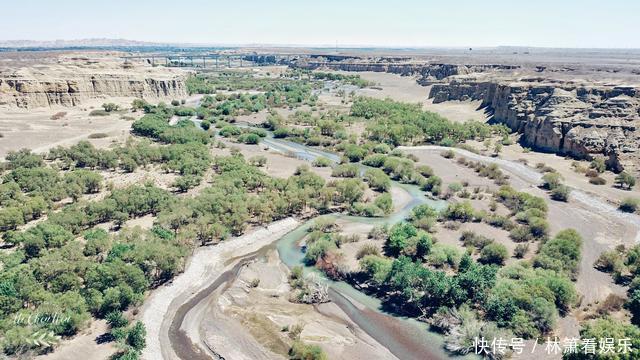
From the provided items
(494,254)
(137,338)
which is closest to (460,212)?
(494,254)

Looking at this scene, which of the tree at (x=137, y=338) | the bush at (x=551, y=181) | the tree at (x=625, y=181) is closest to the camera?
the tree at (x=137, y=338)

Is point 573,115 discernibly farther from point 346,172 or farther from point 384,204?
point 384,204

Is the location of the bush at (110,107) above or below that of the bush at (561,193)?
above

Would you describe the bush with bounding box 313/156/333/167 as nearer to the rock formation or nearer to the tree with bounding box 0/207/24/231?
the tree with bounding box 0/207/24/231

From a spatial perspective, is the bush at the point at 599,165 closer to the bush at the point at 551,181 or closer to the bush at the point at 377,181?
the bush at the point at 551,181

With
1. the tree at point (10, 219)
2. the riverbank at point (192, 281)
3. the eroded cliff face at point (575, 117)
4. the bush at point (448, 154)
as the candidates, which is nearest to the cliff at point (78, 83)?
the tree at point (10, 219)

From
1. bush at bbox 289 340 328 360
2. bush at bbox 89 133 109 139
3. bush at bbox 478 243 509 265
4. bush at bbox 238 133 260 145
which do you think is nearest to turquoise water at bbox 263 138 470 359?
bush at bbox 289 340 328 360
